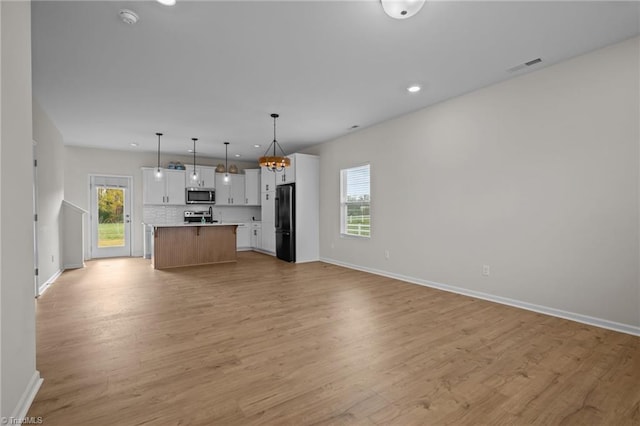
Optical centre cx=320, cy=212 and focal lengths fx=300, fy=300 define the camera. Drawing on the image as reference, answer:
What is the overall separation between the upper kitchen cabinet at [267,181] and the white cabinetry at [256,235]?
1.17m

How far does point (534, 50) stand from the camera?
9.77 feet

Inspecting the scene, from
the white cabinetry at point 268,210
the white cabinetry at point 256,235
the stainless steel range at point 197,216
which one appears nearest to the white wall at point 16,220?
the white cabinetry at point 268,210

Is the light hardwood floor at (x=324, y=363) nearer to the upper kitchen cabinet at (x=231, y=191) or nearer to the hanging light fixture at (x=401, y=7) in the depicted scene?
the hanging light fixture at (x=401, y=7)

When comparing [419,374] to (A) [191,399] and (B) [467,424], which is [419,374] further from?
(A) [191,399]

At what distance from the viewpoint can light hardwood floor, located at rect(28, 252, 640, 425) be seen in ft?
5.74

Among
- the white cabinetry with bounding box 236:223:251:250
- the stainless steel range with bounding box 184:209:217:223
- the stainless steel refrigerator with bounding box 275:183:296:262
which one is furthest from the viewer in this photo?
the white cabinetry with bounding box 236:223:251:250

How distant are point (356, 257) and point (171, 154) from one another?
584 centimetres

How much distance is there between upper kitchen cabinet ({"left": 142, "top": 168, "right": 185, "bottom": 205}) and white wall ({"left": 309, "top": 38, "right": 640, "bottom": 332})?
572 cm

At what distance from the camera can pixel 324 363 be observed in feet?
7.50

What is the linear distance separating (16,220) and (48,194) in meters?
4.36

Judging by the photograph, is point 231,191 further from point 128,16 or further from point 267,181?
point 128,16

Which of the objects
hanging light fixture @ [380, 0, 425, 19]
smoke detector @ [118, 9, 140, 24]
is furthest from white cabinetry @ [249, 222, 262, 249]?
hanging light fixture @ [380, 0, 425, 19]

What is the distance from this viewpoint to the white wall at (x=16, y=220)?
1.52 m

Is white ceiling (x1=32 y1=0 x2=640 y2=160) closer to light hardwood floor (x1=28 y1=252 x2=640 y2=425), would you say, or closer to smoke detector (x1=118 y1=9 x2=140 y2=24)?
smoke detector (x1=118 y1=9 x2=140 y2=24)
